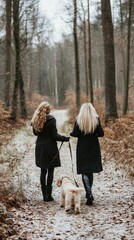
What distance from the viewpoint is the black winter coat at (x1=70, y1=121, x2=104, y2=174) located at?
24.6ft

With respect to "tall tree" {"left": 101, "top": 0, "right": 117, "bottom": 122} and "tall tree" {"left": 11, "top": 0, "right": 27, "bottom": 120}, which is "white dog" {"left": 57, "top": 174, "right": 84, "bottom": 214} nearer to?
"tall tree" {"left": 101, "top": 0, "right": 117, "bottom": 122}

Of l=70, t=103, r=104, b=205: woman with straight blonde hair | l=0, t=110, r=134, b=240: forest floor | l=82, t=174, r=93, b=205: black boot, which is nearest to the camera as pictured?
l=0, t=110, r=134, b=240: forest floor

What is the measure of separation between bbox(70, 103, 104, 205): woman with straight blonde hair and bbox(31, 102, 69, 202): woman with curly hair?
1.25 feet

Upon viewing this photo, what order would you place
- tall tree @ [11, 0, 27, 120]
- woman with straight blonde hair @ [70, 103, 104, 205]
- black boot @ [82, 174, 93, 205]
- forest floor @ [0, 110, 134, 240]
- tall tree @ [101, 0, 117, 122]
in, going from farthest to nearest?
tall tree @ [11, 0, 27, 120]
tall tree @ [101, 0, 117, 122]
woman with straight blonde hair @ [70, 103, 104, 205]
black boot @ [82, 174, 93, 205]
forest floor @ [0, 110, 134, 240]

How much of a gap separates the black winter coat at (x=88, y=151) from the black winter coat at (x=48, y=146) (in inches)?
15.4

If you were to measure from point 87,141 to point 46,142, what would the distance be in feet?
3.00

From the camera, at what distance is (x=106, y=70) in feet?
49.6

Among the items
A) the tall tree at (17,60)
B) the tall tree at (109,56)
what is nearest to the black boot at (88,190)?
the tall tree at (109,56)

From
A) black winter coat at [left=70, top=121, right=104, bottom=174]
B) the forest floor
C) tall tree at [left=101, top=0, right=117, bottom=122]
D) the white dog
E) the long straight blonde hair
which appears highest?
tall tree at [left=101, top=0, right=117, bottom=122]

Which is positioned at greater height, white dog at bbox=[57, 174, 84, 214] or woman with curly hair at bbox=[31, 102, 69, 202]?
woman with curly hair at bbox=[31, 102, 69, 202]

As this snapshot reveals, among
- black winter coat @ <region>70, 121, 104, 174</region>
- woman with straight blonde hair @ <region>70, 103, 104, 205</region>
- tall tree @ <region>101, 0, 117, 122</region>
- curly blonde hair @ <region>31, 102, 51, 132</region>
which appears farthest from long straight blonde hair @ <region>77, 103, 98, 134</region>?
tall tree @ <region>101, 0, 117, 122</region>

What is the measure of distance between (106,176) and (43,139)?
2844mm

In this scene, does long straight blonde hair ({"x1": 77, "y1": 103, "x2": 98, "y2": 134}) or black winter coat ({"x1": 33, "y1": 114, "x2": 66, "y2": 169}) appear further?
black winter coat ({"x1": 33, "y1": 114, "x2": 66, "y2": 169})

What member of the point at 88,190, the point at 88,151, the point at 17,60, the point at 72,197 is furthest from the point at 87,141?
the point at 17,60
